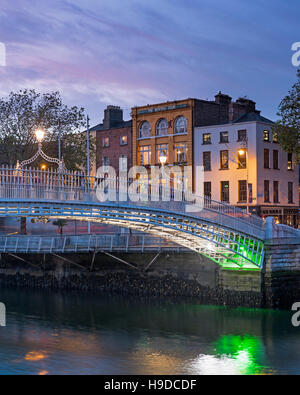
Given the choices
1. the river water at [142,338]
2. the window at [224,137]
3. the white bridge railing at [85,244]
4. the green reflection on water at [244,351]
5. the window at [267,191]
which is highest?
the window at [224,137]

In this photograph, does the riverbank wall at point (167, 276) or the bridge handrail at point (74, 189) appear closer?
the bridge handrail at point (74, 189)

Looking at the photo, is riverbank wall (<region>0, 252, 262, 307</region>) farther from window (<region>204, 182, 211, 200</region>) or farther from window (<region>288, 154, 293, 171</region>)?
window (<region>288, 154, 293, 171</region>)

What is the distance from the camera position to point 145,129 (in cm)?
5991

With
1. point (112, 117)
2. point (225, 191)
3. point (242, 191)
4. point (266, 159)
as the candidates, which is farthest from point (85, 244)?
point (112, 117)

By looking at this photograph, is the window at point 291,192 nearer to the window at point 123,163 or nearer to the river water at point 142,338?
the window at point 123,163

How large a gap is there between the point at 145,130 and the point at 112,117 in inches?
218

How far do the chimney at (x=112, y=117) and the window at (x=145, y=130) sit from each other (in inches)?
186

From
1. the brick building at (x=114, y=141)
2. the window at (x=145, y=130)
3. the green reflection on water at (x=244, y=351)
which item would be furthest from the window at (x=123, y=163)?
the green reflection on water at (x=244, y=351)

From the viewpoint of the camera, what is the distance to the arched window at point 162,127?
58.2 m

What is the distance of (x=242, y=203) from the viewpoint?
52438 millimetres

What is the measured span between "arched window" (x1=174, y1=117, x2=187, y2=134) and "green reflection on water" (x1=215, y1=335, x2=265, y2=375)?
1152 inches

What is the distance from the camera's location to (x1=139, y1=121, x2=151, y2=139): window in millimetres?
59625

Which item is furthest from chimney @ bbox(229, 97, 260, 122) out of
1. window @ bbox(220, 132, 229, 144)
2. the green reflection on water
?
the green reflection on water

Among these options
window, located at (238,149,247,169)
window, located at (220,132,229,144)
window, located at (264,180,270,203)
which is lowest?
window, located at (264,180,270,203)
